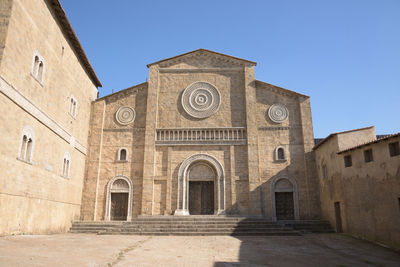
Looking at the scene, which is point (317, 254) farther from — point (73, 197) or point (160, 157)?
point (73, 197)

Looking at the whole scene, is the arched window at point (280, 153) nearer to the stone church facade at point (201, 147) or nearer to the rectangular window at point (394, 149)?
the stone church facade at point (201, 147)

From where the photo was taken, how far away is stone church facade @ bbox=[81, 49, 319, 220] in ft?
68.8

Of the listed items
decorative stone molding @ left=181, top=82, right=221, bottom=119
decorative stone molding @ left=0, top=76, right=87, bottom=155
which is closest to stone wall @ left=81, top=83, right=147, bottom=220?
decorative stone molding @ left=181, top=82, right=221, bottom=119

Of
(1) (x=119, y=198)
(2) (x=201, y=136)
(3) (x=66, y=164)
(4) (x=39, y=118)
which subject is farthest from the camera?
(2) (x=201, y=136)

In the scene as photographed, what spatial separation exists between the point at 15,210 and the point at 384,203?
1517 cm

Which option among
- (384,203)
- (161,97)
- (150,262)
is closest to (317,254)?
(384,203)

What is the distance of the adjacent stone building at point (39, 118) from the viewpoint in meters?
12.7

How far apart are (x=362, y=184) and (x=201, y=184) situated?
10.2 metres

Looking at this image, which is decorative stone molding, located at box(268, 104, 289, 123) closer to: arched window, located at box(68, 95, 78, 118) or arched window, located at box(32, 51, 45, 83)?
arched window, located at box(68, 95, 78, 118)

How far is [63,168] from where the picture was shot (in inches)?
723

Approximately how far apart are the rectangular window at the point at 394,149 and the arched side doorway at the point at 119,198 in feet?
49.6

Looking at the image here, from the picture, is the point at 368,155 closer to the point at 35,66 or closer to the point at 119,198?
the point at 119,198

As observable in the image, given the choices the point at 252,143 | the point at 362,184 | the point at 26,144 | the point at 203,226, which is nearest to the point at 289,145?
the point at 252,143

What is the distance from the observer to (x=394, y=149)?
1328 centimetres
